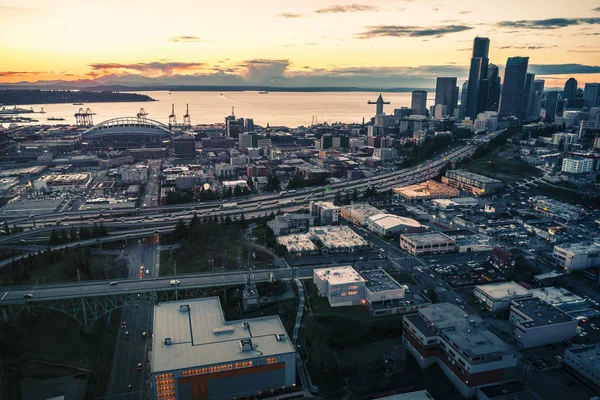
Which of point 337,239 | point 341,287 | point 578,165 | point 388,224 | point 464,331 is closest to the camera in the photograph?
point 464,331

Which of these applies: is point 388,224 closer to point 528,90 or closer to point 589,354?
point 589,354

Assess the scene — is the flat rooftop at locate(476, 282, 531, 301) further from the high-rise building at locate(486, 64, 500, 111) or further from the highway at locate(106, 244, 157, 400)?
the high-rise building at locate(486, 64, 500, 111)

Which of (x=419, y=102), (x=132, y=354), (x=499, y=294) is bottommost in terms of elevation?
(x=132, y=354)

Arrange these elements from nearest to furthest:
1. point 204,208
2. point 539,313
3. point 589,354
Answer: point 589,354, point 539,313, point 204,208

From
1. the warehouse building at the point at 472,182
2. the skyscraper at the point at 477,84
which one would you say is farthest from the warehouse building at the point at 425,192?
the skyscraper at the point at 477,84

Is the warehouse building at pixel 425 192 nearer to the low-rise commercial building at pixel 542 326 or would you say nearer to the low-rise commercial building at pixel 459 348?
the low-rise commercial building at pixel 542 326

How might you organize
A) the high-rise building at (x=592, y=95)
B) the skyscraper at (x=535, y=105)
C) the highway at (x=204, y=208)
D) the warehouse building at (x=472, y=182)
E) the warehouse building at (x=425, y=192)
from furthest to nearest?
1. the skyscraper at (x=535, y=105)
2. the high-rise building at (x=592, y=95)
3. the warehouse building at (x=472, y=182)
4. the warehouse building at (x=425, y=192)
5. the highway at (x=204, y=208)

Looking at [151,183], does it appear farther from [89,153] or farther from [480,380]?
[480,380]

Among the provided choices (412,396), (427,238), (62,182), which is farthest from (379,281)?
(62,182)
